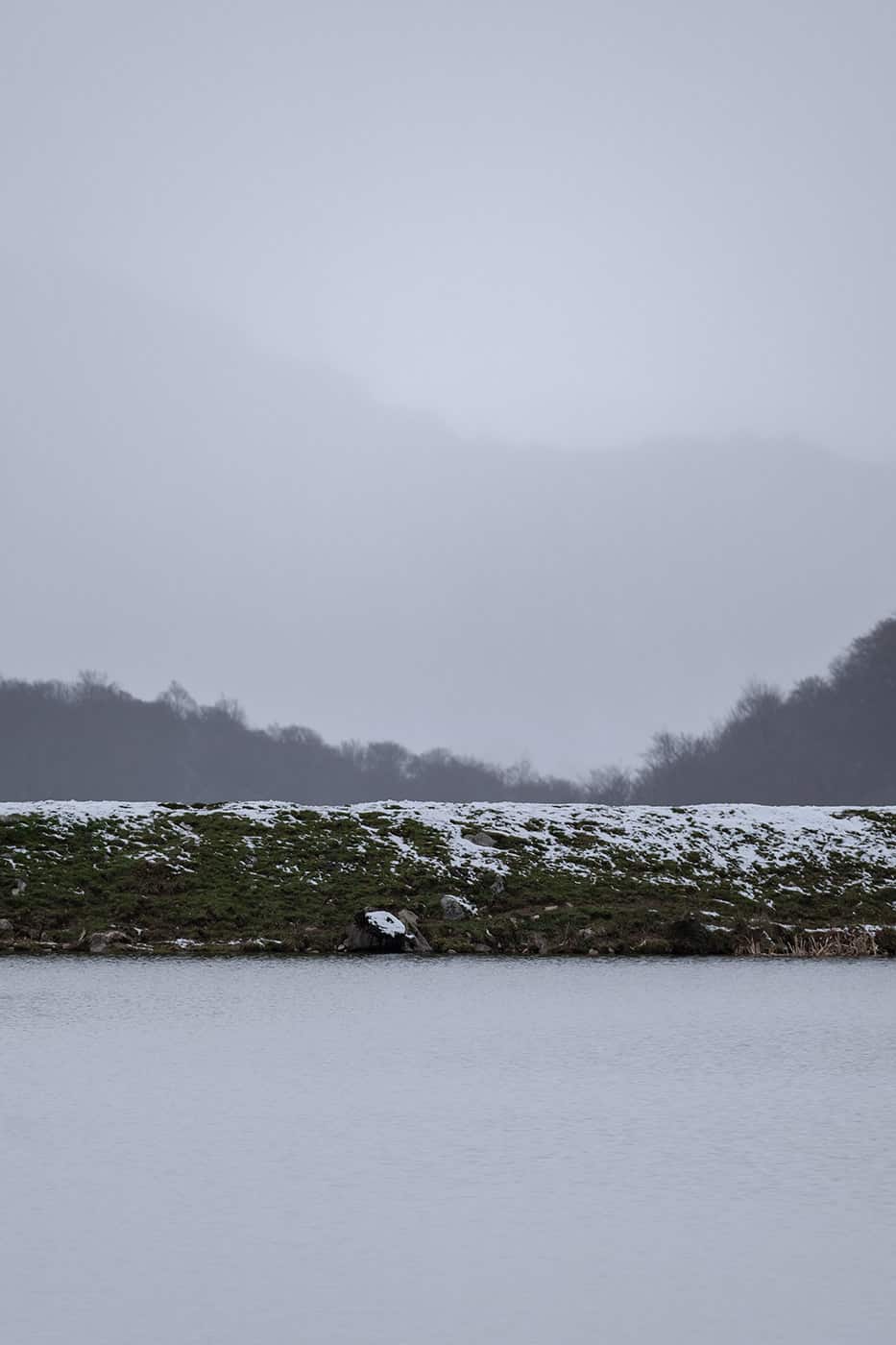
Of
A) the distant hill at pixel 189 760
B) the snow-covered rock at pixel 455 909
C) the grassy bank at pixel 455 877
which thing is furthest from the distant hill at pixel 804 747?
the snow-covered rock at pixel 455 909

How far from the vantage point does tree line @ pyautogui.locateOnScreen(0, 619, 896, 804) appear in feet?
450

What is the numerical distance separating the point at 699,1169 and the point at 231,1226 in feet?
12.8

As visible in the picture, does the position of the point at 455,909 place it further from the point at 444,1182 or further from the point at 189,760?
the point at 189,760

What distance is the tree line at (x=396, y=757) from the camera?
13712cm

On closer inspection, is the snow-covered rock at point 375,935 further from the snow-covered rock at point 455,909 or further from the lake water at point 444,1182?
the lake water at point 444,1182

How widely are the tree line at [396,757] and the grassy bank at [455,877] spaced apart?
3305 inches

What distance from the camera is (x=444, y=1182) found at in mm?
10383

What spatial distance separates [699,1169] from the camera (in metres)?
10.8

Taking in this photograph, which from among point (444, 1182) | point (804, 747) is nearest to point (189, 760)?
point (804, 747)

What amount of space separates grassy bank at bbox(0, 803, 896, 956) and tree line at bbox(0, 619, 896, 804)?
84.0m

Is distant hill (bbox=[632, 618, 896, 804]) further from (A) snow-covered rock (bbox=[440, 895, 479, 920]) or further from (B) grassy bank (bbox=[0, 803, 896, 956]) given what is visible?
(A) snow-covered rock (bbox=[440, 895, 479, 920])

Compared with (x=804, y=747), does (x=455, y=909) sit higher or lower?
lower

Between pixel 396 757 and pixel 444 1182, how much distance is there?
17481cm

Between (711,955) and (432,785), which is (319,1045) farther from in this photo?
(432,785)
